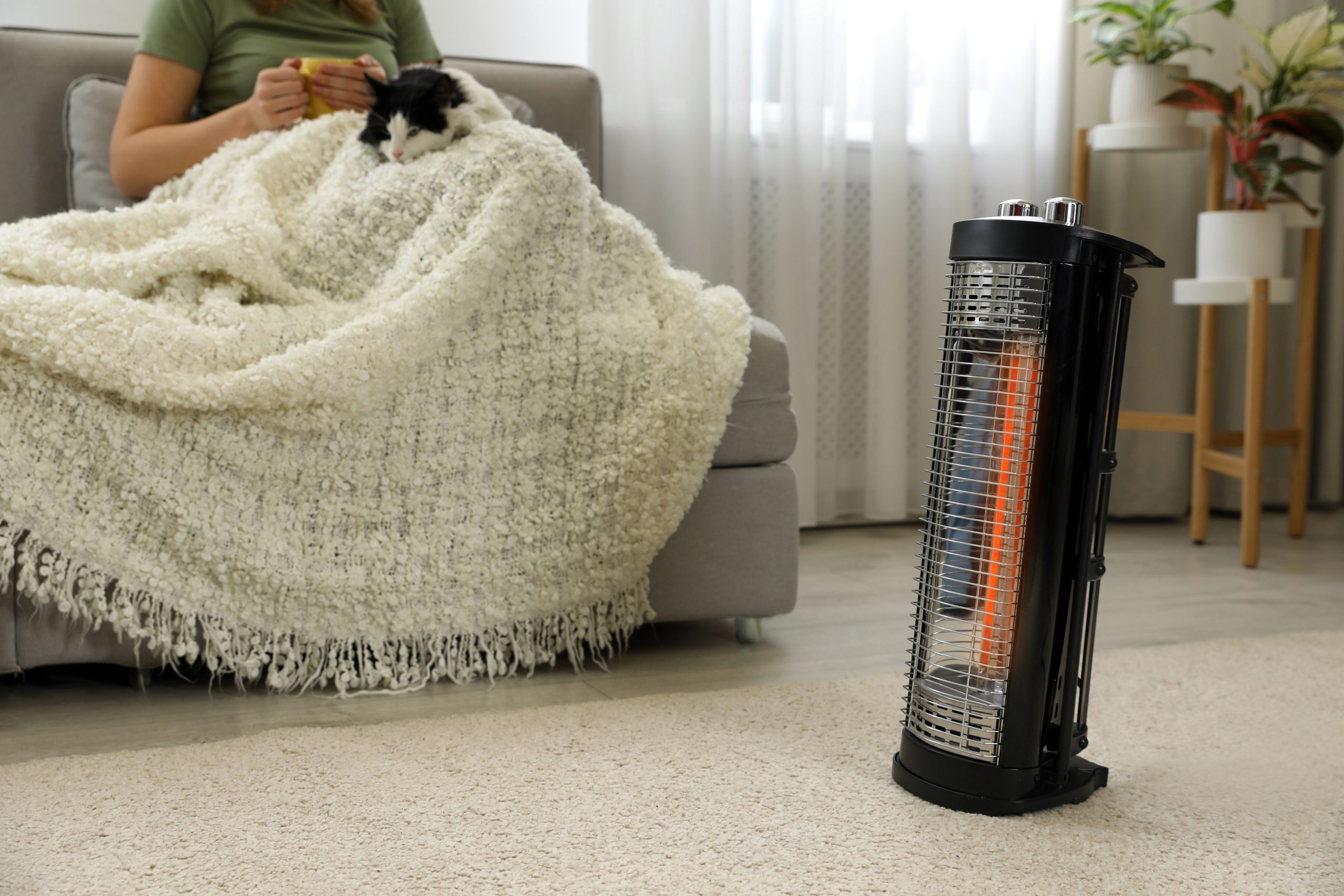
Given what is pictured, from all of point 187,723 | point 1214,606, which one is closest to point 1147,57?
point 1214,606

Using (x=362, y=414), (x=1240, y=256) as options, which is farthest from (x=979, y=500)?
(x=1240, y=256)

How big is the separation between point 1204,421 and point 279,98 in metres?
1.80

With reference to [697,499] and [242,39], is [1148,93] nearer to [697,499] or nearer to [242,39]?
[697,499]

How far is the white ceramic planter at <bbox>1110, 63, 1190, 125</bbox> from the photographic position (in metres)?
2.12

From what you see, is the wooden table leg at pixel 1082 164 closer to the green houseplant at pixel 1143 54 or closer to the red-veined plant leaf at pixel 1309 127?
the green houseplant at pixel 1143 54

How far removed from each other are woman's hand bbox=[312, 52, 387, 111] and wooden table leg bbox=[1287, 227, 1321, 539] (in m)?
1.92

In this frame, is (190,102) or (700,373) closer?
(700,373)

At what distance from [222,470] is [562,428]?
14.1 inches

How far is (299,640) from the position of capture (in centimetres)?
117

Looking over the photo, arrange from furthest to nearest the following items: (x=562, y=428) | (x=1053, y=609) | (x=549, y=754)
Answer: (x=562, y=428) → (x=549, y=754) → (x=1053, y=609)

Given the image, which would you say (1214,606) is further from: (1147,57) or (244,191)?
(244,191)

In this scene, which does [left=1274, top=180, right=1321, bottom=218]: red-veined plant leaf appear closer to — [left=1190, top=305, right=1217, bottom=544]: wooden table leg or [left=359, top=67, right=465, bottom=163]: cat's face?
[left=1190, top=305, right=1217, bottom=544]: wooden table leg

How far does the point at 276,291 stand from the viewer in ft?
3.99

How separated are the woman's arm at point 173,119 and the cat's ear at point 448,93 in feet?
0.77
